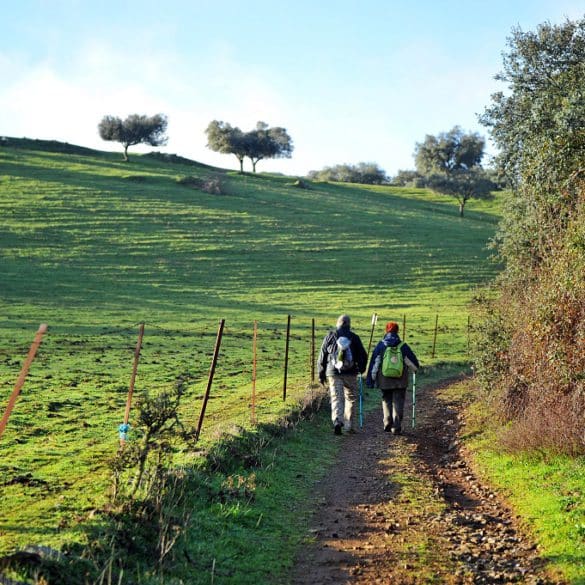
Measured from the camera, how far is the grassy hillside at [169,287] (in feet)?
46.0

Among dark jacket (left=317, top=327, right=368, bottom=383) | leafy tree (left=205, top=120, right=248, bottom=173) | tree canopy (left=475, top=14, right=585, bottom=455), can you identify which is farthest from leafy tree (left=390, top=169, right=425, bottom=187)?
dark jacket (left=317, top=327, right=368, bottom=383)

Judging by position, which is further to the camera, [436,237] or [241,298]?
[436,237]

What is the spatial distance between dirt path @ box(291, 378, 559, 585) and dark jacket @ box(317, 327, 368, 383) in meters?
1.95

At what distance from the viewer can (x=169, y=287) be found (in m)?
48.7

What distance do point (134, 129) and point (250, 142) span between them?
61.7 feet

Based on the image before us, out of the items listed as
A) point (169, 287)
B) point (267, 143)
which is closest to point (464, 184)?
point (267, 143)

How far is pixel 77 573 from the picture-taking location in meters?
6.77

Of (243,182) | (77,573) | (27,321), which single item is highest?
(243,182)

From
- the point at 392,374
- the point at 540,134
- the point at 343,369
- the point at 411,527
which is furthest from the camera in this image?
the point at 540,134

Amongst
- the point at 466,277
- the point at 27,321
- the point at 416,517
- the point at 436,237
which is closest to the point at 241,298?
the point at 27,321

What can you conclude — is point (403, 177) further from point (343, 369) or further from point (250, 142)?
point (343, 369)

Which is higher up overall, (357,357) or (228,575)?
(357,357)

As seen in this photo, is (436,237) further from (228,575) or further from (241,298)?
(228,575)

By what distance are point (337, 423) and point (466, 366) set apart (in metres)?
13.8
